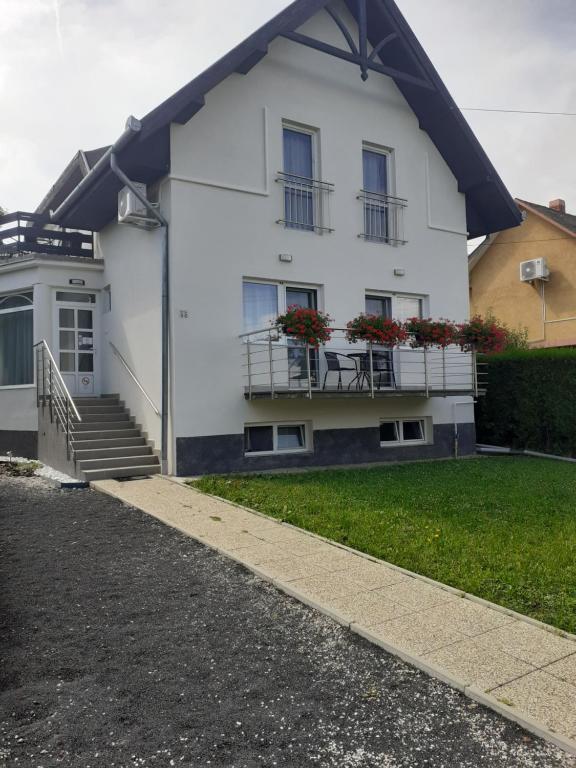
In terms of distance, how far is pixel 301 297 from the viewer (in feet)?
38.3

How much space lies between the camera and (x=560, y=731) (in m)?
2.85

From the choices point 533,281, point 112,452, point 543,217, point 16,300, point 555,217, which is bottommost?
point 112,452

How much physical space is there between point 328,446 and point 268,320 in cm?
263

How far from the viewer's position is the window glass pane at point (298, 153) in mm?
11680

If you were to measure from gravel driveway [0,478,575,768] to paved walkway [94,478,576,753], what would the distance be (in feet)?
0.35

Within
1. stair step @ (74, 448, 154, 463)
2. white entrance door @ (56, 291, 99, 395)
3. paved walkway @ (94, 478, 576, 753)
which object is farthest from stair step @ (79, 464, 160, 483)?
white entrance door @ (56, 291, 99, 395)

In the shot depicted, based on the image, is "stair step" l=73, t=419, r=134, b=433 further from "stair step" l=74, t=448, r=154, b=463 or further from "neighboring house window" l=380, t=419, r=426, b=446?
"neighboring house window" l=380, t=419, r=426, b=446

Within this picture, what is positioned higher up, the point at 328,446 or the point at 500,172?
the point at 500,172

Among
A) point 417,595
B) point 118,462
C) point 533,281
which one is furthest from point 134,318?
point 533,281

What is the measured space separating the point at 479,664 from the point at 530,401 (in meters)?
11.8

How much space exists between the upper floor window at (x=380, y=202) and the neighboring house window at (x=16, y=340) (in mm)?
7002

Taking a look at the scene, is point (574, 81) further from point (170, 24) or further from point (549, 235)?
point (549, 235)

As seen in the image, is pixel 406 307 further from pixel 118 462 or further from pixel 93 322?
pixel 118 462

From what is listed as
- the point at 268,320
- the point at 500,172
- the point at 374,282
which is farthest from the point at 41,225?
the point at 500,172
